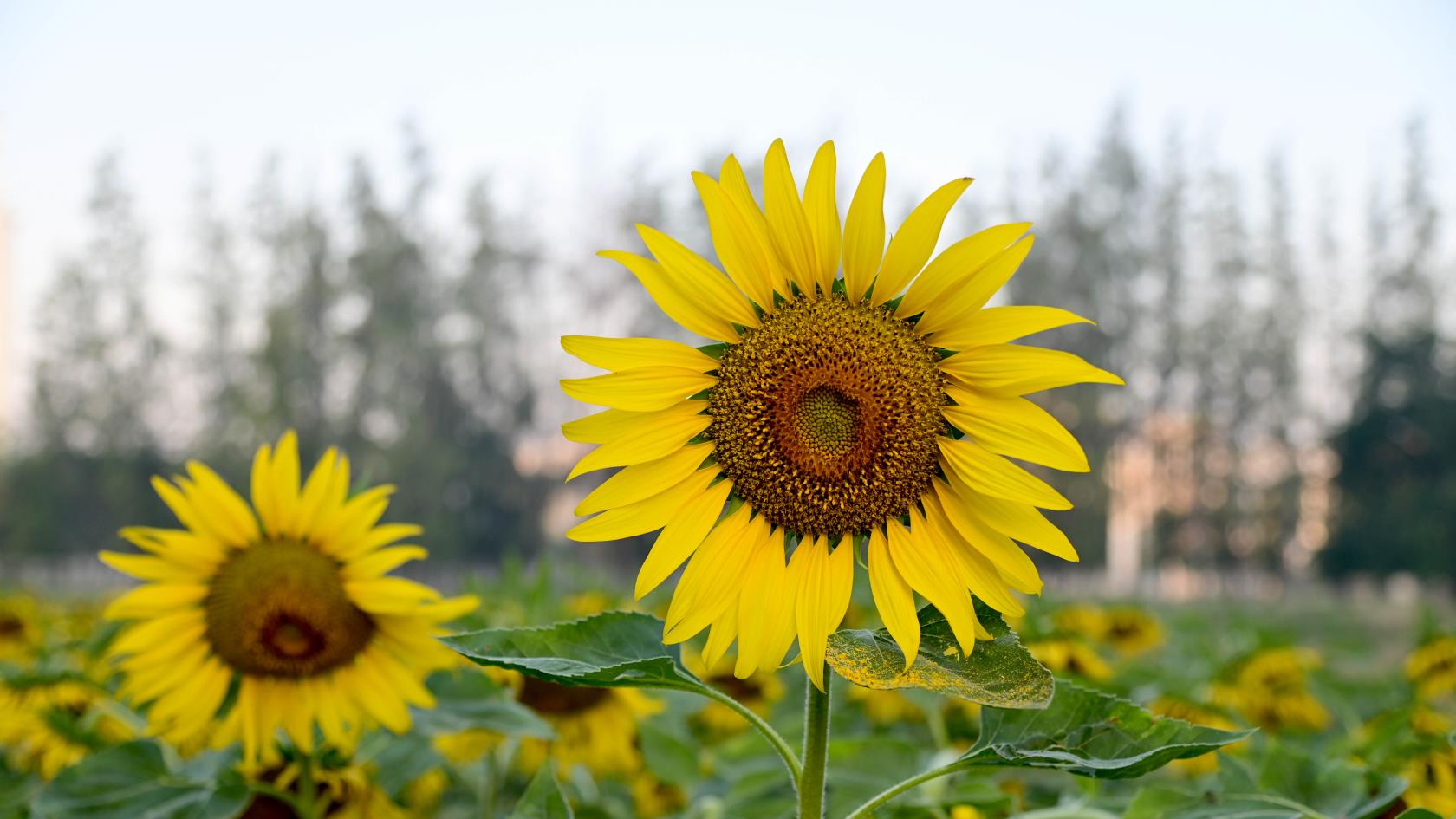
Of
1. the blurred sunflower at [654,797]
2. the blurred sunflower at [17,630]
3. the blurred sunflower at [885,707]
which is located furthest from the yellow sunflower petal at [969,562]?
the blurred sunflower at [17,630]

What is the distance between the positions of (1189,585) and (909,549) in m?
29.6

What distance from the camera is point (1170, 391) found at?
27484mm

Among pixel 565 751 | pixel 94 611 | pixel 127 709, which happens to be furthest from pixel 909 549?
pixel 94 611

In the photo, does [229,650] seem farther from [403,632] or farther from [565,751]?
[565,751]

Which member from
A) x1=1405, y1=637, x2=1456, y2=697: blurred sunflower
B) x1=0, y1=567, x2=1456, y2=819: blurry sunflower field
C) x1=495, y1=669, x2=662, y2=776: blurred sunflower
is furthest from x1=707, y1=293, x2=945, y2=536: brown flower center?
x1=1405, y1=637, x2=1456, y2=697: blurred sunflower

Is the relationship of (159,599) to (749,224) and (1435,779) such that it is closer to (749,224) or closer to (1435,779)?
(749,224)

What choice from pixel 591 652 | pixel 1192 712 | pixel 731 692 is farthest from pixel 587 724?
pixel 591 652

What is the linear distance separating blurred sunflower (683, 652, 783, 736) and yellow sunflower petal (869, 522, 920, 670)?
4.37 feet

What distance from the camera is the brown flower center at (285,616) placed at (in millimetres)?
1506

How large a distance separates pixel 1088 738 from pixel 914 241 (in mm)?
419

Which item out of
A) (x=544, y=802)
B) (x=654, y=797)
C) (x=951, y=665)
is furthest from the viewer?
(x=654, y=797)

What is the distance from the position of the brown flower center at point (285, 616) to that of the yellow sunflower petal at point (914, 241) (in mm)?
955

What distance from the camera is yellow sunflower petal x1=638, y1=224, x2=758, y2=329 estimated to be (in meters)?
0.91

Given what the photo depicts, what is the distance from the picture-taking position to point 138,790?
1379 mm
